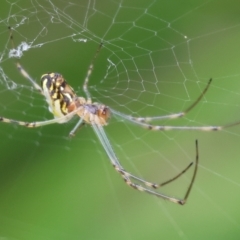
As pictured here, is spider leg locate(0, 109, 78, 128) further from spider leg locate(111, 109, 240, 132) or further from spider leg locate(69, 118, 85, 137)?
spider leg locate(111, 109, 240, 132)

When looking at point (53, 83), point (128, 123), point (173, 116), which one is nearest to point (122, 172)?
point (128, 123)

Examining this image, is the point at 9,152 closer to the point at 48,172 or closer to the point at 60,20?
the point at 48,172

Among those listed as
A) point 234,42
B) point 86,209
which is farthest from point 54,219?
point 234,42

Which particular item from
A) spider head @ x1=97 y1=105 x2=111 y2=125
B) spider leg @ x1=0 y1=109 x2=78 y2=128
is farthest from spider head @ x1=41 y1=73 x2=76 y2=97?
spider head @ x1=97 y1=105 x2=111 y2=125

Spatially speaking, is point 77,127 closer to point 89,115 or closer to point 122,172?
point 89,115

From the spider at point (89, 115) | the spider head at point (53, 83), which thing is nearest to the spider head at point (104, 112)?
the spider at point (89, 115)

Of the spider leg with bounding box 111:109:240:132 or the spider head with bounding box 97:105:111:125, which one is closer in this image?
the spider leg with bounding box 111:109:240:132
